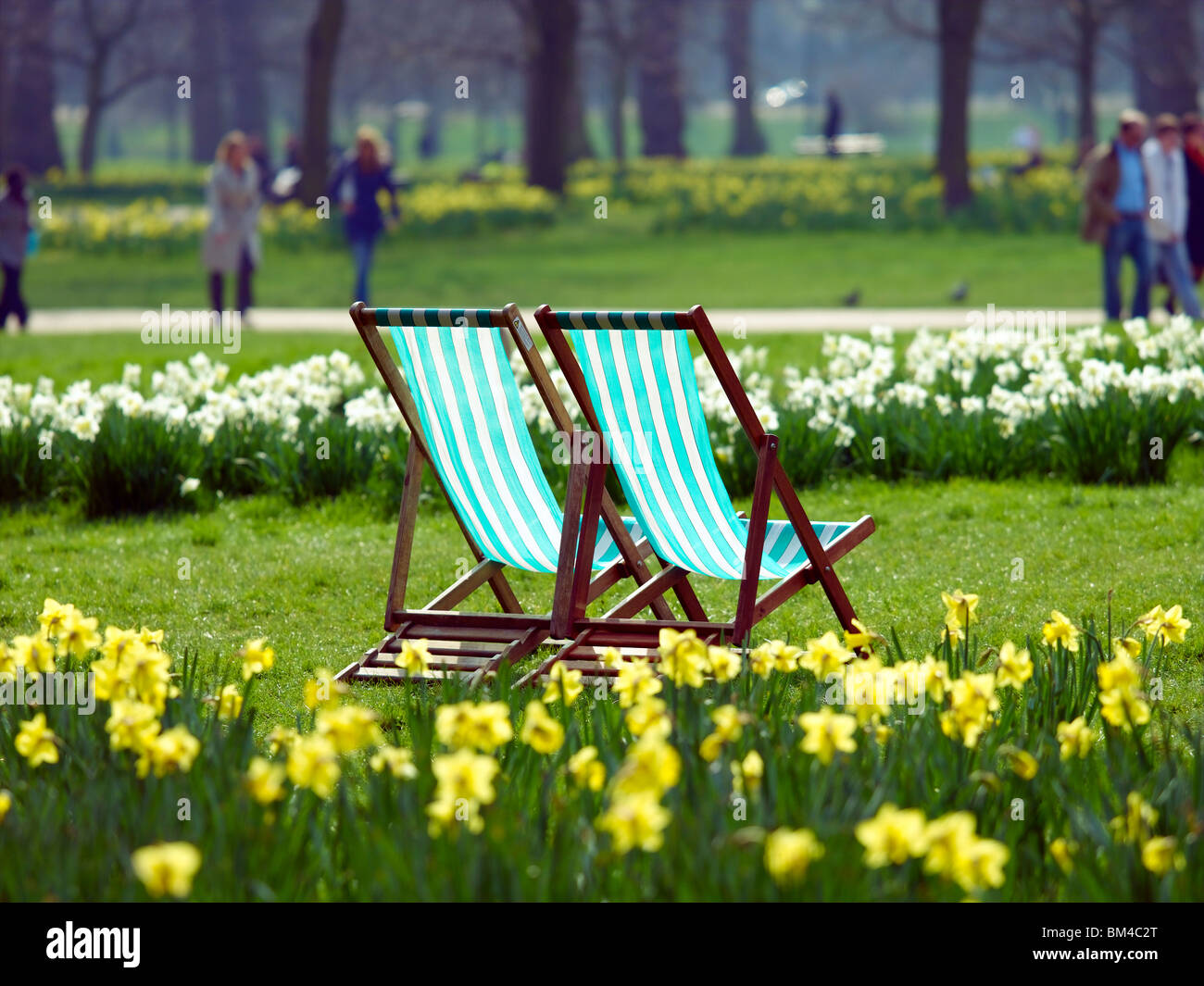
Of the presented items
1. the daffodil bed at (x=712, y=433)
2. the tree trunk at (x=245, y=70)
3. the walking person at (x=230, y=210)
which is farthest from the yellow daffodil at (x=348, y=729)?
the tree trunk at (x=245, y=70)

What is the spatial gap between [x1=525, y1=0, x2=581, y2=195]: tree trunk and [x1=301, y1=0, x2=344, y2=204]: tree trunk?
3055 mm

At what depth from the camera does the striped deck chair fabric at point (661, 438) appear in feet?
14.8

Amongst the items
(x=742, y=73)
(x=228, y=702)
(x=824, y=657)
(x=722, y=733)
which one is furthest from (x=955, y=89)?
(x=722, y=733)

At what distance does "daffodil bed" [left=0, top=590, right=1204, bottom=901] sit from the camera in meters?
2.62

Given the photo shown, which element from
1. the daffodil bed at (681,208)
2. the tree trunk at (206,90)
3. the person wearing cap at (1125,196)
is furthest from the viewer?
the tree trunk at (206,90)

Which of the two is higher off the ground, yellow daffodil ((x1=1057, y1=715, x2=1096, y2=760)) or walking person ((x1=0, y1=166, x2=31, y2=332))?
walking person ((x1=0, y1=166, x2=31, y2=332))

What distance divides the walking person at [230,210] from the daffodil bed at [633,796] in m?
11.0

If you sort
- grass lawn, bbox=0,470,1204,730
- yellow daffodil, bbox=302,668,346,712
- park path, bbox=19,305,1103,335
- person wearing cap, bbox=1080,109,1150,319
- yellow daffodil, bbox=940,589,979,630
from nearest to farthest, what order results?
1. yellow daffodil, bbox=302,668,346,712
2. yellow daffodil, bbox=940,589,979,630
3. grass lawn, bbox=0,470,1204,730
4. person wearing cap, bbox=1080,109,1150,319
5. park path, bbox=19,305,1103,335

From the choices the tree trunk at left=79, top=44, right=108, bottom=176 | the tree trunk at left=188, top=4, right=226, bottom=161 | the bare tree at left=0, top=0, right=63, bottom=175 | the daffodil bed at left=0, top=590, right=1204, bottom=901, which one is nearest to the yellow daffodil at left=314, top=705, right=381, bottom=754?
the daffodil bed at left=0, top=590, right=1204, bottom=901

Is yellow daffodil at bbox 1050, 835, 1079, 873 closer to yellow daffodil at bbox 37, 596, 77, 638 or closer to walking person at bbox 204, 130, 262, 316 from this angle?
yellow daffodil at bbox 37, 596, 77, 638

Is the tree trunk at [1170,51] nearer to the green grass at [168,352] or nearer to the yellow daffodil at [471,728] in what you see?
the green grass at [168,352]

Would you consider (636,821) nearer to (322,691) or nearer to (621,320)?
(322,691)
